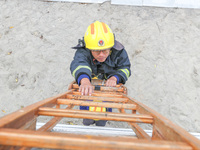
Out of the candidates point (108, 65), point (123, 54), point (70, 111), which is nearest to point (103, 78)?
point (108, 65)

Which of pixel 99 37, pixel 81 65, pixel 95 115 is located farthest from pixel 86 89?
pixel 95 115

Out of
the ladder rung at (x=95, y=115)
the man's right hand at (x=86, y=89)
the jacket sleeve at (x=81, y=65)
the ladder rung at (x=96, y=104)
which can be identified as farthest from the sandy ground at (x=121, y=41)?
the ladder rung at (x=95, y=115)

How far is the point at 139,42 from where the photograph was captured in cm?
352

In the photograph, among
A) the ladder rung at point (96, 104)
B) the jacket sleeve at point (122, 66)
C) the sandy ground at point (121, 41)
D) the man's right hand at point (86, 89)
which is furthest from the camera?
the sandy ground at point (121, 41)

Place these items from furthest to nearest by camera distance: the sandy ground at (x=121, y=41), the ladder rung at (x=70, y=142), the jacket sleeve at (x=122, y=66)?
the sandy ground at (x=121, y=41) < the jacket sleeve at (x=122, y=66) < the ladder rung at (x=70, y=142)

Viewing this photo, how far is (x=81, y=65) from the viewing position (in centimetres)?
186

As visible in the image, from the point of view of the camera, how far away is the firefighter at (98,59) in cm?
176

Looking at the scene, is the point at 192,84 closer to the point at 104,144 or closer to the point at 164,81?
the point at 164,81

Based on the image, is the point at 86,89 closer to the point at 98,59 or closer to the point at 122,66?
the point at 98,59

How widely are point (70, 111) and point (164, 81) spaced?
277cm

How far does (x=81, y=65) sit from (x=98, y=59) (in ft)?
0.78

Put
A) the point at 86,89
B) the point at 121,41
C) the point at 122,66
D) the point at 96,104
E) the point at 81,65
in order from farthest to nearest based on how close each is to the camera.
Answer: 1. the point at 121,41
2. the point at 122,66
3. the point at 81,65
4. the point at 86,89
5. the point at 96,104

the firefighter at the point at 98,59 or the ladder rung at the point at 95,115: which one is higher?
the firefighter at the point at 98,59

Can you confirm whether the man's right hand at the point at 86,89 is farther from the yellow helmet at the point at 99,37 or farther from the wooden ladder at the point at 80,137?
the wooden ladder at the point at 80,137
